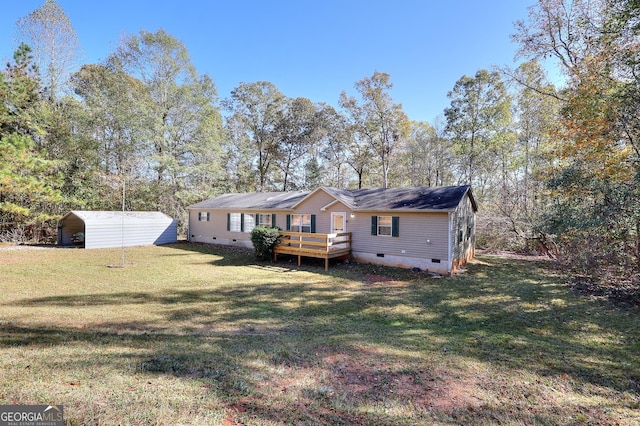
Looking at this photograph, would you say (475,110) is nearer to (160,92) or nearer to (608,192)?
(608,192)

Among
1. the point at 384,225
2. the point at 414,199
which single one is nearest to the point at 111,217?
the point at 384,225

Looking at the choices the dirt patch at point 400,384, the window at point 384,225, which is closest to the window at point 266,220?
the window at point 384,225

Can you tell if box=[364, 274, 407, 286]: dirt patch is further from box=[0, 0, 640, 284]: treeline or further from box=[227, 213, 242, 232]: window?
box=[227, 213, 242, 232]: window

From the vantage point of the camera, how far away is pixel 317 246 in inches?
515

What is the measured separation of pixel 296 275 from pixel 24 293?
7.68 meters

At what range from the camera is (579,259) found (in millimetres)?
8641

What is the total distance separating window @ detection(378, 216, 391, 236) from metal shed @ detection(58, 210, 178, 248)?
1327cm

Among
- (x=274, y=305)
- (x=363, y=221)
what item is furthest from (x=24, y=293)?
(x=363, y=221)

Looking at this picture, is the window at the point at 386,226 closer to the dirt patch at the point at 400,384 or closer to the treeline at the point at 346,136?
the treeline at the point at 346,136

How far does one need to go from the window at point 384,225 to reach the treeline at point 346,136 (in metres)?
5.53

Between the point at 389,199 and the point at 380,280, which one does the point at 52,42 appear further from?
the point at 380,280

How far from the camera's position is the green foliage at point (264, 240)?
1357 centimetres
